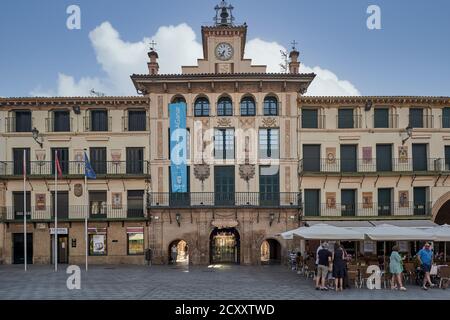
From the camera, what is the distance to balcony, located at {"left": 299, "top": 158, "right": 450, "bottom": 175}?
3112 cm

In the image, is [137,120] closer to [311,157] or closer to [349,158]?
[311,157]

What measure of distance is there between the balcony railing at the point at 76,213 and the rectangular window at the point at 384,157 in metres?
17.4

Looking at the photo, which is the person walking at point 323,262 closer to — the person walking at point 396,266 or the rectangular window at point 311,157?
the person walking at point 396,266

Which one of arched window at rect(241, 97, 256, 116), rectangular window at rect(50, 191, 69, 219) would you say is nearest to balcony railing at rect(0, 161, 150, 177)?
rectangular window at rect(50, 191, 69, 219)

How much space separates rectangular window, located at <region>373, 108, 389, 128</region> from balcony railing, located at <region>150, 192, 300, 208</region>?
7963 mm

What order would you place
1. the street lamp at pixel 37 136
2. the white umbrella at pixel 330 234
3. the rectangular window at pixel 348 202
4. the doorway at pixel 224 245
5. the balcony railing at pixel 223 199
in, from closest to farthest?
the white umbrella at pixel 330 234 → the street lamp at pixel 37 136 → the balcony railing at pixel 223 199 → the rectangular window at pixel 348 202 → the doorway at pixel 224 245

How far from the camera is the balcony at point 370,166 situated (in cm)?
3112

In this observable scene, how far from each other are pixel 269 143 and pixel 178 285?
14.3 m

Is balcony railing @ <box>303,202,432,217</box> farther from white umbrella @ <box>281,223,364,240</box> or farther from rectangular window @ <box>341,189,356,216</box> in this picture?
white umbrella @ <box>281,223,364,240</box>

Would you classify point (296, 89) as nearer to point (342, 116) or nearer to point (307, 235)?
point (342, 116)

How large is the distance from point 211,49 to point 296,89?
689 cm

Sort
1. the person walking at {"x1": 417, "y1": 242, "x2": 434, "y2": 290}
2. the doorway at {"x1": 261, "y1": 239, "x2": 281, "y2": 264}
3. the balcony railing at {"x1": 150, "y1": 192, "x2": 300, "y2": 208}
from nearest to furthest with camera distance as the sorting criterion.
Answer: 1. the person walking at {"x1": 417, "y1": 242, "x2": 434, "y2": 290}
2. the balcony railing at {"x1": 150, "y1": 192, "x2": 300, "y2": 208}
3. the doorway at {"x1": 261, "y1": 239, "x2": 281, "y2": 264}

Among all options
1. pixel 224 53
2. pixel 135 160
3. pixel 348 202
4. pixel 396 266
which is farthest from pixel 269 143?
pixel 396 266

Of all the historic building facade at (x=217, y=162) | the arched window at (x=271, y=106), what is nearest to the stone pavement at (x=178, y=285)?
the historic building facade at (x=217, y=162)
